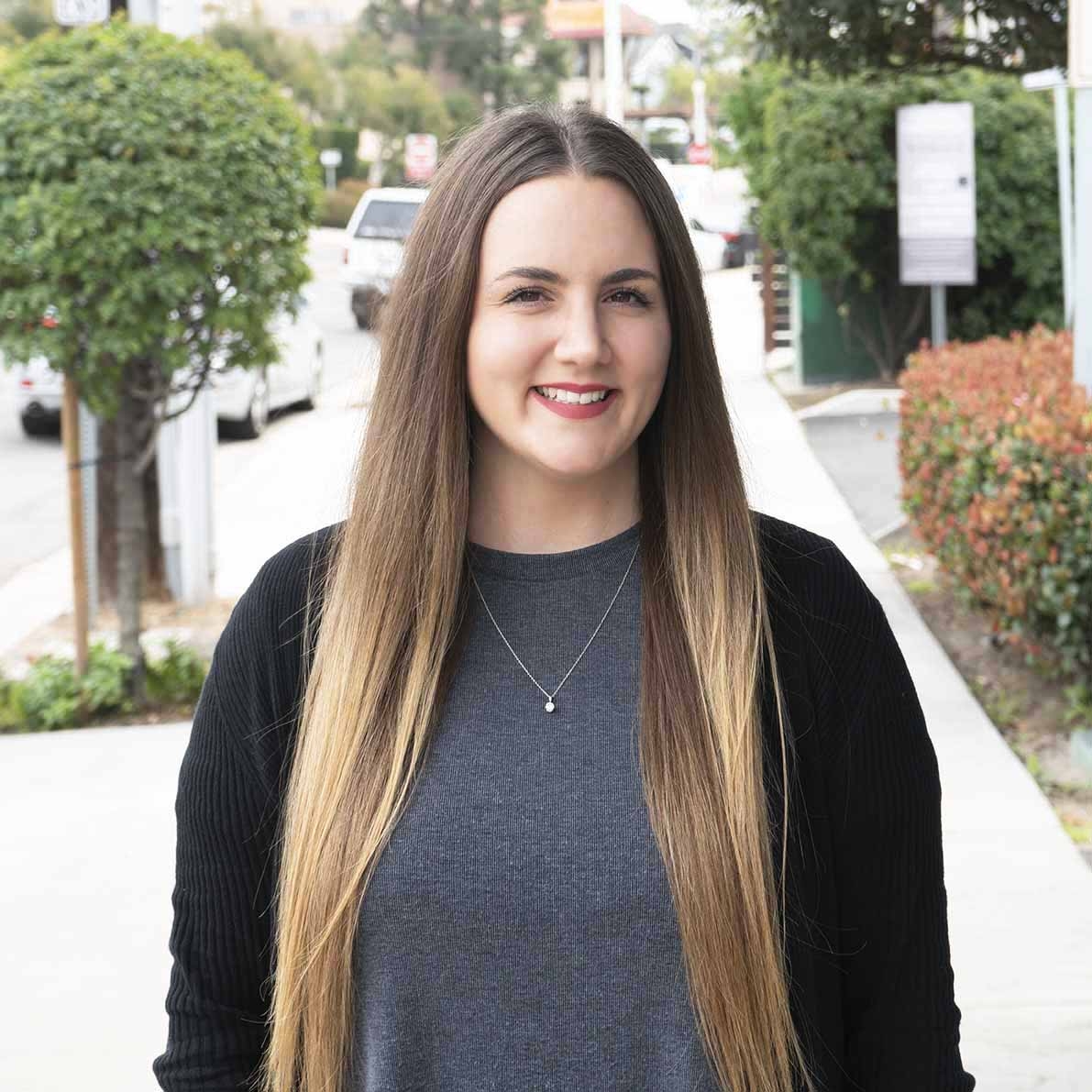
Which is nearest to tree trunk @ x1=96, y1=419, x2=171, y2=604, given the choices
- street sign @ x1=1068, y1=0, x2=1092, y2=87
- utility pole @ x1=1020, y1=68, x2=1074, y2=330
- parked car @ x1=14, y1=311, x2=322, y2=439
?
street sign @ x1=1068, y1=0, x2=1092, y2=87

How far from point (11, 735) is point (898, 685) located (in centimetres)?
483

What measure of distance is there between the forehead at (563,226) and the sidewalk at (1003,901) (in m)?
0.40

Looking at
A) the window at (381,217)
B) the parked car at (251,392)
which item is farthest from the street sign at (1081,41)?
the window at (381,217)

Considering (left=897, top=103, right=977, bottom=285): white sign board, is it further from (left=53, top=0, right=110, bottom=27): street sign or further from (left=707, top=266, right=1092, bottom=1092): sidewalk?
(left=53, top=0, right=110, bottom=27): street sign

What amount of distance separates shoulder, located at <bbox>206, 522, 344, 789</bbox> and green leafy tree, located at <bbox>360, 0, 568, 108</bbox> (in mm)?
60743

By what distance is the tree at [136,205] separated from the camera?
5801 mm

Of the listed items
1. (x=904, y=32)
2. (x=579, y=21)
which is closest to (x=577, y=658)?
(x=904, y=32)

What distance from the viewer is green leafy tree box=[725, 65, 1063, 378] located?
13.5m

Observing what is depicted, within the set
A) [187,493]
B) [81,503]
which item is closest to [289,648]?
[81,503]

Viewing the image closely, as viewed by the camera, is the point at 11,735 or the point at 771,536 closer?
the point at 771,536

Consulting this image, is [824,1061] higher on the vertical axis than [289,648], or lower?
lower

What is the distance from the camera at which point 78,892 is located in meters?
4.72

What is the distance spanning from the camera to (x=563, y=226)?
1.94 m

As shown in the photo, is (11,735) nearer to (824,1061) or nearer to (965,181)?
(824,1061)
